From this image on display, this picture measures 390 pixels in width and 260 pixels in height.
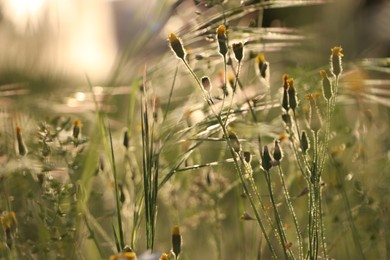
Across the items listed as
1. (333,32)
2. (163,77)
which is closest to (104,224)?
(163,77)

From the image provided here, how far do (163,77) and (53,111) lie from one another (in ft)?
1.31

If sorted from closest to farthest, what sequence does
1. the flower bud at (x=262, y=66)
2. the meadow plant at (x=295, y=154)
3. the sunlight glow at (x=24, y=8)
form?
the meadow plant at (x=295, y=154) < the flower bud at (x=262, y=66) < the sunlight glow at (x=24, y=8)

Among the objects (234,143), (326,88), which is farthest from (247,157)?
(326,88)

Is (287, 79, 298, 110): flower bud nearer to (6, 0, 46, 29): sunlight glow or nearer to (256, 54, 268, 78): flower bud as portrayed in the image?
(256, 54, 268, 78): flower bud

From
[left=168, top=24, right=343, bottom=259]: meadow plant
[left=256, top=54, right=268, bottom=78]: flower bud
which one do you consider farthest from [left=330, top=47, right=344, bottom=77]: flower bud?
[left=256, top=54, right=268, bottom=78]: flower bud

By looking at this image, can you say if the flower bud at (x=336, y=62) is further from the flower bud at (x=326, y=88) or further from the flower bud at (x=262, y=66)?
the flower bud at (x=262, y=66)

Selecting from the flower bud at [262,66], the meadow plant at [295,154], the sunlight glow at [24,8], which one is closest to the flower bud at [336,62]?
the meadow plant at [295,154]

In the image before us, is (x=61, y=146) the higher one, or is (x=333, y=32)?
(x=333, y=32)

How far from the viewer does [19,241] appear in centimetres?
154

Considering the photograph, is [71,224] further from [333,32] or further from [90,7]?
[333,32]

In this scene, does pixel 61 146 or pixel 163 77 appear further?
pixel 163 77

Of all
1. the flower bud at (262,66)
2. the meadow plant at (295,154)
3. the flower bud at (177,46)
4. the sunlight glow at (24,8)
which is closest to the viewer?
the meadow plant at (295,154)

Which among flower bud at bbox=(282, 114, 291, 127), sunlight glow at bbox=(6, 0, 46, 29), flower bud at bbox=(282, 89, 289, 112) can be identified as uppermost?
Result: sunlight glow at bbox=(6, 0, 46, 29)

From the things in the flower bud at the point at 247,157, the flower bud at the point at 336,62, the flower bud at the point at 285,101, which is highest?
the flower bud at the point at 336,62
